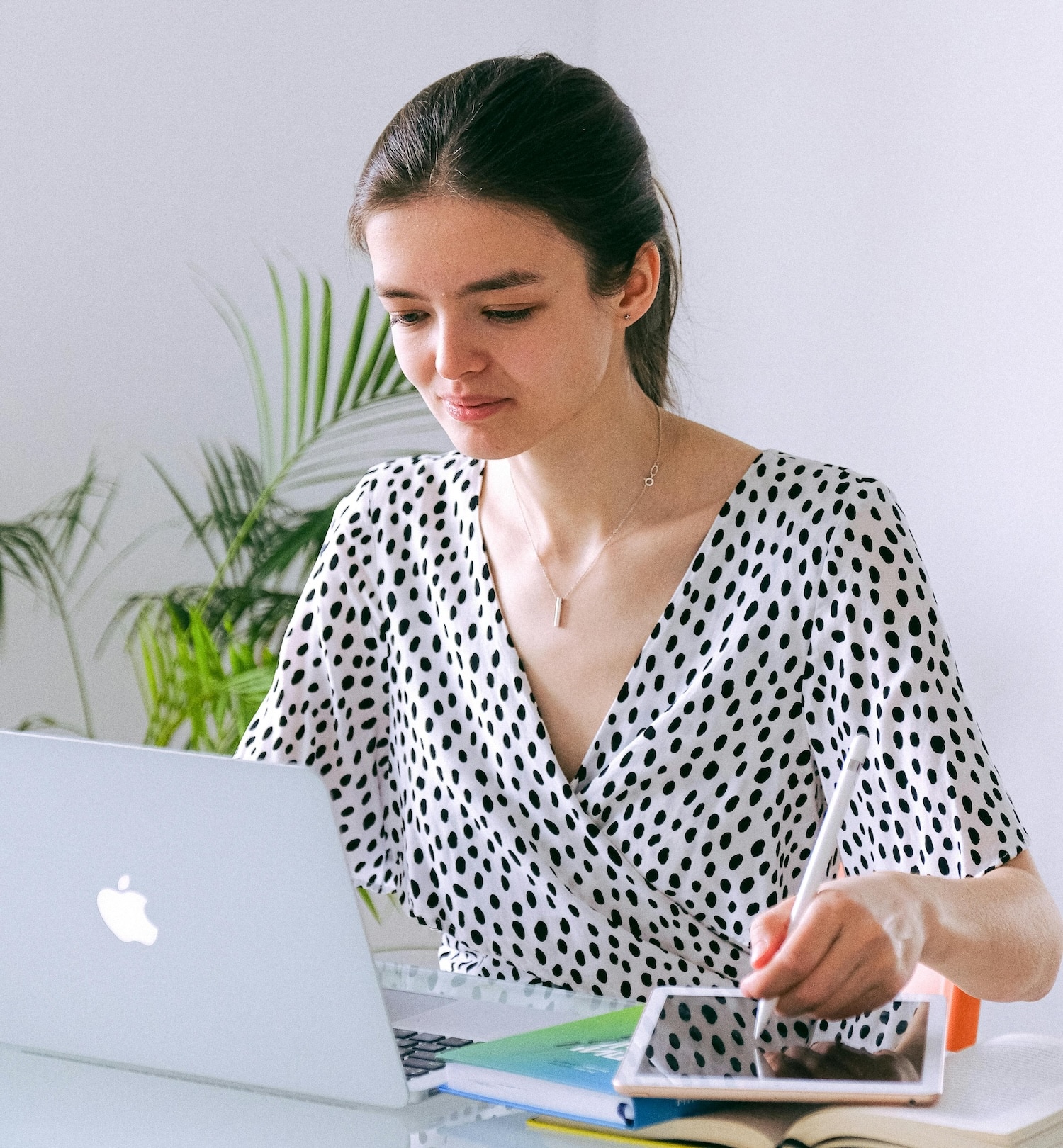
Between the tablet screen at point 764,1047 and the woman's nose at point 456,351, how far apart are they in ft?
1.74

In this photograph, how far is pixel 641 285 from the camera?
128cm

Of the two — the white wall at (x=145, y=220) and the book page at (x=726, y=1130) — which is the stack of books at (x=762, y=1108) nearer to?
the book page at (x=726, y=1130)

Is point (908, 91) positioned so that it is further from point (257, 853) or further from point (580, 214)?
point (257, 853)

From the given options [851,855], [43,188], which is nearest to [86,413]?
[43,188]

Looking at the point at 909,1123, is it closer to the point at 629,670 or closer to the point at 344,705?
the point at 629,670

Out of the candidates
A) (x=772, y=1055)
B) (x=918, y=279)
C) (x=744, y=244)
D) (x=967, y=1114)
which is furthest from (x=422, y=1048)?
(x=744, y=244)

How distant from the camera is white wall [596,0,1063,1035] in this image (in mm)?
2352

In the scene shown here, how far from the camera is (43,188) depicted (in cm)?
246

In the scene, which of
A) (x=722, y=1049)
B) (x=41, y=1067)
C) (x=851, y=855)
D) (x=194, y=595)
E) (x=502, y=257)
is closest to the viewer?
(x=722, y=1049)

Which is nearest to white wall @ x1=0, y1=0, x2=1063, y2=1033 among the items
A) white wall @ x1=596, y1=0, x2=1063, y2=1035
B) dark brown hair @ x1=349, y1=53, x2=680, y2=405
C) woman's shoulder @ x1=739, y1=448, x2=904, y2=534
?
white wall @ x1=596, y1=0, x2=1063, y2=1035

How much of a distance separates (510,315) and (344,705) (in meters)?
0.48

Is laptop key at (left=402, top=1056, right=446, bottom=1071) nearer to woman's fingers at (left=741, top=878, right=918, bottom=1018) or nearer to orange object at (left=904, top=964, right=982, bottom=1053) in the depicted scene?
woman's fingers at (left=741, top=878, right=918, bottom=1018)

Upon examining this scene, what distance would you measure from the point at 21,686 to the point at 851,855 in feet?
5.68

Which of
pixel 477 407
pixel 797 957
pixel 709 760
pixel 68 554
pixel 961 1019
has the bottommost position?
pixel 961 1019
